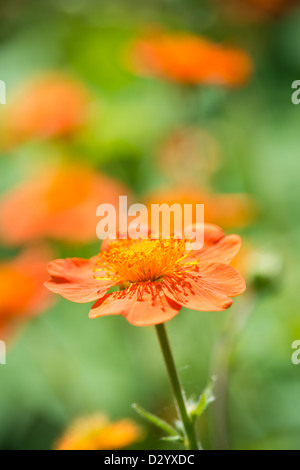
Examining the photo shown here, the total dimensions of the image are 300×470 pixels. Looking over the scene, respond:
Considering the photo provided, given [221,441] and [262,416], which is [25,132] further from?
[221,441]

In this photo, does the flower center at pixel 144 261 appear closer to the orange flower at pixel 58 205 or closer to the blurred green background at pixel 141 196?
the blurred green background at pixel 141 196

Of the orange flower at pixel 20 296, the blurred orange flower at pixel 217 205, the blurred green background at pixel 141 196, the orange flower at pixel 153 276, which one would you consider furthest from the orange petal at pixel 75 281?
the blurred orange flower at pixel 217 205

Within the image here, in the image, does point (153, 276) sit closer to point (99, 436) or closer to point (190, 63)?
point (99, 436)

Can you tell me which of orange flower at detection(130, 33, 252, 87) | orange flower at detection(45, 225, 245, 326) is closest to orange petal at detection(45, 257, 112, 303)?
orange flower at detection(45, 225, 245, 326)

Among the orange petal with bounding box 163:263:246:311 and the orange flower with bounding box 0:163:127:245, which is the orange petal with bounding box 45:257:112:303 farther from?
the orange flower with bounding box 0:163:127:245

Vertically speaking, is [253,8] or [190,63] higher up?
[253,8]

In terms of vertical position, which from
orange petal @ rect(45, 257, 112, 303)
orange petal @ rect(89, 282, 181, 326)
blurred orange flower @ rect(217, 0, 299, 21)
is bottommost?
orange petal @ rect(89, 282, 181, 326)

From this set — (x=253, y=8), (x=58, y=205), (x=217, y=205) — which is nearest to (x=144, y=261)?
(x=217, y=205)
